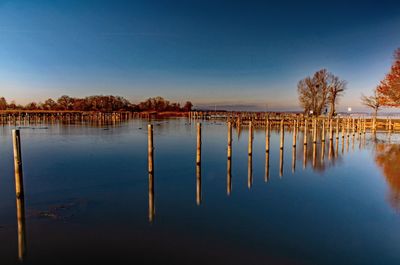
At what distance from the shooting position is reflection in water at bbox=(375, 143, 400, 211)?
27.7 feet

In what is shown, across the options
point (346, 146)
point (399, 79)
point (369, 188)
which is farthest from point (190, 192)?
point (399, 79)

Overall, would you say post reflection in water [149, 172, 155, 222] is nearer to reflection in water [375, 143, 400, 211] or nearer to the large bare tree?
reflection in water [375, 143, 400, 211]

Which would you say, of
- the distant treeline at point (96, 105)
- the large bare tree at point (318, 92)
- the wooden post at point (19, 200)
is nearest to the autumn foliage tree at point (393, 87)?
the large bare tree at point (318, 92)

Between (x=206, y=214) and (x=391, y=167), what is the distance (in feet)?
32.8

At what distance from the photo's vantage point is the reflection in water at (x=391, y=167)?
8.44 meters

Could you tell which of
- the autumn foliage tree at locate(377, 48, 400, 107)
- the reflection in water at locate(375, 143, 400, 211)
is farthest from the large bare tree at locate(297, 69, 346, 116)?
the reflection in water at locate(375, 143, 400, 211)

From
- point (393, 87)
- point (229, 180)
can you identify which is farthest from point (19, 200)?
point (393, 87)

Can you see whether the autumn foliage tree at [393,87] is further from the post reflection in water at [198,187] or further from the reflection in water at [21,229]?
the reflection in water at [21,229]

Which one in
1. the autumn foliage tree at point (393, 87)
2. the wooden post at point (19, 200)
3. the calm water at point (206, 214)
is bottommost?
the calm water at point (206, 214)

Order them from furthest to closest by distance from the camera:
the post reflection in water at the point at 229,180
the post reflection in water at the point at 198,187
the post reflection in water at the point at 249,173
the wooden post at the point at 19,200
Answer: the post reflection in water at the point at 249,173, the post reflection in water at the point at 229,180, the post reflection in water at the point at 198,187, the wooden post at the point at 19,200

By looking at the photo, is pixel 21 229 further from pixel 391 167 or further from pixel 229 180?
pixel 391 167

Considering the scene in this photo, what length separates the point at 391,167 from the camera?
1269 centimetres

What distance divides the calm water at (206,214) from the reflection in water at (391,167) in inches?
1.9

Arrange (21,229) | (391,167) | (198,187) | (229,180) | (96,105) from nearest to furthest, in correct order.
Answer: (21,229)
(198,187)
(229,180)
(391,167)
(96,105)
